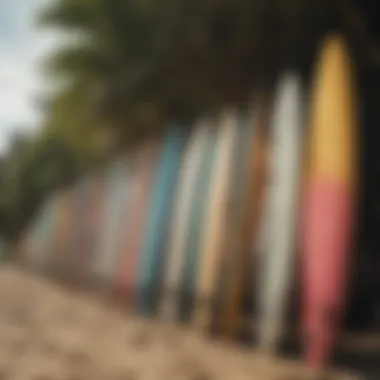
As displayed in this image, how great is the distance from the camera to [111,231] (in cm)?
104

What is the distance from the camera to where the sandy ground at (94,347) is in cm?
80

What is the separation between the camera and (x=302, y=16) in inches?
45.2

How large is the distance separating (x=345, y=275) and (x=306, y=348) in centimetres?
12

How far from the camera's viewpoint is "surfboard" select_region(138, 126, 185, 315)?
40.3 inches

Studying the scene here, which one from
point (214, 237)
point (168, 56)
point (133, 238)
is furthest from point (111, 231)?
point (168, 56)

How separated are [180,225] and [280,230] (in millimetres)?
153

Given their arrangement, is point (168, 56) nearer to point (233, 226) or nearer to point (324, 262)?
point (233, 226)

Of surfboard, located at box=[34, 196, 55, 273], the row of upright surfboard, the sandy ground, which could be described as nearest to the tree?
the row of upright surfboard

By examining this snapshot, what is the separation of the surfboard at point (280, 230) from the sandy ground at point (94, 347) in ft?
0.17

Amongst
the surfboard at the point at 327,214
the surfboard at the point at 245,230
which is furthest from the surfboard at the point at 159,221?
the surfboard at the point at 327,214

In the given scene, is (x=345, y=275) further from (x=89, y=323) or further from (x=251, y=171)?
(x=89, y=323)

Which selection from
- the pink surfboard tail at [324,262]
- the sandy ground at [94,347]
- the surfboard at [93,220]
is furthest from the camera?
the surfboard at [93,220]

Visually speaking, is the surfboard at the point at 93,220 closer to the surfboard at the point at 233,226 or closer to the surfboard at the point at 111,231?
the surfboard at the point at 111,231

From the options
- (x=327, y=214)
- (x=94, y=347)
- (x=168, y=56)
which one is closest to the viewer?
(x=94, y=347)
